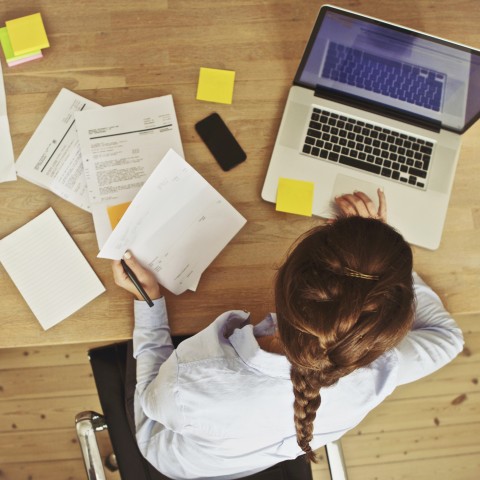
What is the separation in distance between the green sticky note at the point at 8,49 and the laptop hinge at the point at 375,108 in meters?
0.68

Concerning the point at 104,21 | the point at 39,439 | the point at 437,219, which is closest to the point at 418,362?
the point at 437,219

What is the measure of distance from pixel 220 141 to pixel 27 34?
0.51 m

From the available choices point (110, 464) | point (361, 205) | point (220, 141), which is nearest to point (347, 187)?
point (361, 205)

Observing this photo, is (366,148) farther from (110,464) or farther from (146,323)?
(110,464)

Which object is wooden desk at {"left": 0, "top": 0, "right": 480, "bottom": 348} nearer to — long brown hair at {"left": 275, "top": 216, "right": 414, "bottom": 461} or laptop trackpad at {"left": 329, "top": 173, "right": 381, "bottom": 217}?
laptop trackpad at {"left": 329, "top": 173, "right": 381, "bottom": 217}

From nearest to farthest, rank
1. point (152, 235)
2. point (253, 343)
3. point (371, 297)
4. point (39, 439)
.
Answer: point (371, 297), point (253, 343), point (152, 235), point (39, 439)

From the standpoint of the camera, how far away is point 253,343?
2.55ft

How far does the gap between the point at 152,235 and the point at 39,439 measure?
1.11 m

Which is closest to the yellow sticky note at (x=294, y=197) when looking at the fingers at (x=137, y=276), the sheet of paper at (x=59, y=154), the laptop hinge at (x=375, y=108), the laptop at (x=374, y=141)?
the laptop at (x=374, y=141)

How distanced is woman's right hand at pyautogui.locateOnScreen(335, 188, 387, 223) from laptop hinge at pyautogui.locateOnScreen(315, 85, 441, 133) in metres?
0.19

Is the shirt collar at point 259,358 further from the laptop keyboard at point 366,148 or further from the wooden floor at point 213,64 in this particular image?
the laptop keyboard at point 366,148

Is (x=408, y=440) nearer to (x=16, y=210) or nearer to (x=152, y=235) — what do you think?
(x=152, y=235)

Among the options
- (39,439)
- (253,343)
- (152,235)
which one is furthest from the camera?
(39,439)

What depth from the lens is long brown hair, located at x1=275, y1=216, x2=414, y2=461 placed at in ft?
2.10
